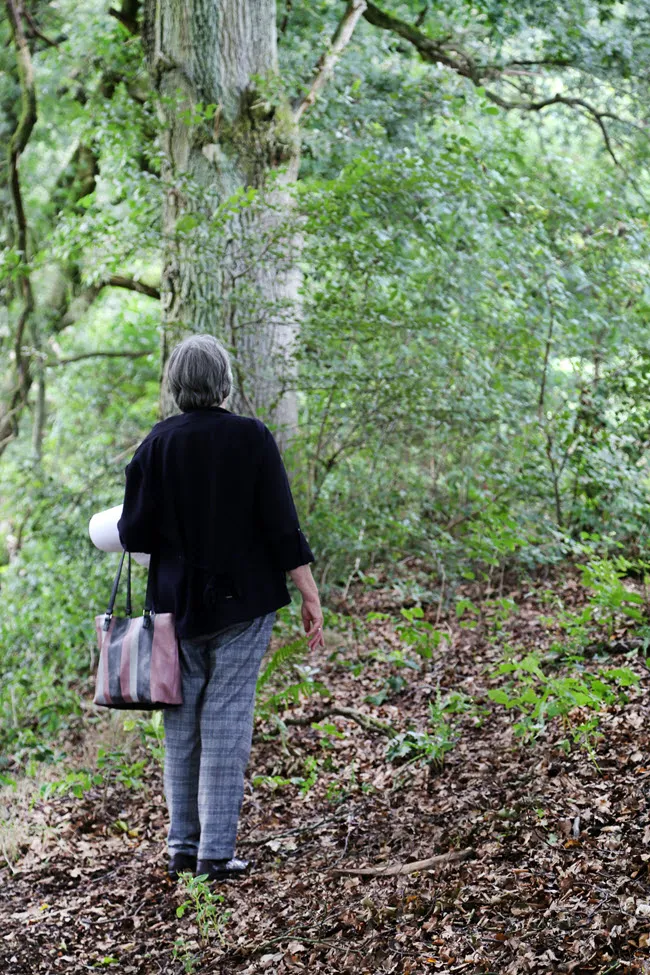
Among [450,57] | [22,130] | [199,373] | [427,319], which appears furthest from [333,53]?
[199,373]

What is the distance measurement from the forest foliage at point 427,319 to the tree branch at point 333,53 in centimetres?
13

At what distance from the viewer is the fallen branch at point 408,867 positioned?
132 inches

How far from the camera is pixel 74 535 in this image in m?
7.39

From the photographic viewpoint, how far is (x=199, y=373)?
12.1 feet

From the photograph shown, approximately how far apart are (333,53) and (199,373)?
5.62m

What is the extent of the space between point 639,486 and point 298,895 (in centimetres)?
433

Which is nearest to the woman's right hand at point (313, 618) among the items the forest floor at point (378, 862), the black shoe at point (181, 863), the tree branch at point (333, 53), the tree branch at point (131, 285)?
the forest floor at point (378, 862)

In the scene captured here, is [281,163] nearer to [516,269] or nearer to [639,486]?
[516,269]

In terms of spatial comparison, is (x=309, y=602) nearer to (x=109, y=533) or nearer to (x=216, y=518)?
(x=216, y=518)

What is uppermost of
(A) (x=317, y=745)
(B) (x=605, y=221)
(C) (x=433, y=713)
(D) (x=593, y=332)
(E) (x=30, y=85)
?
(E) (x=30, y=85)

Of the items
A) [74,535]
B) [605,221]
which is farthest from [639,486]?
[74,535]

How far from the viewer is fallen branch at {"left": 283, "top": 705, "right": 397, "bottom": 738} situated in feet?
16.9

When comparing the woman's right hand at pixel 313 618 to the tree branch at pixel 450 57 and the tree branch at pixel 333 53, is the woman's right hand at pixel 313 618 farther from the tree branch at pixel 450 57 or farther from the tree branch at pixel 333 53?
the tree branch at pixel 450 57

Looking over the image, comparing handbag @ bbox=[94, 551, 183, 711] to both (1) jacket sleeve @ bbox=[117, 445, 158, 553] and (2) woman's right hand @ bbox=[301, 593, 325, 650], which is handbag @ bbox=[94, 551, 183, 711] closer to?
(1) jacket sleeve @ bbox=[117, 445, 158, 553]
